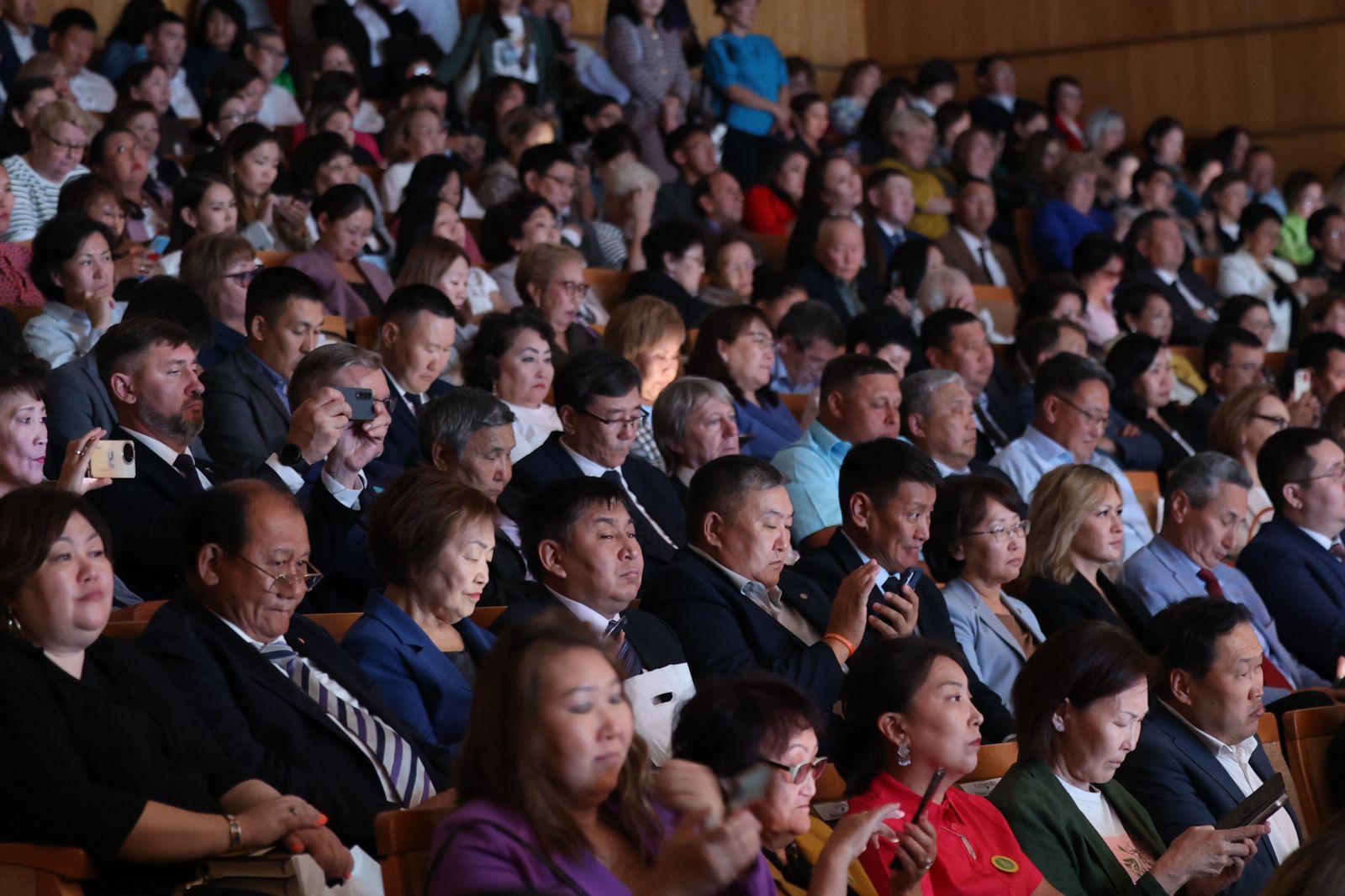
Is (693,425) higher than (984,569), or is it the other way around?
(693,425)

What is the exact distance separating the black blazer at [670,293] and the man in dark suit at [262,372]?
5.54 feet

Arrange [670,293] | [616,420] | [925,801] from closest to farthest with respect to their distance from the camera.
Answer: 1. [925,801]
2. [616,420]
3. [670,293]

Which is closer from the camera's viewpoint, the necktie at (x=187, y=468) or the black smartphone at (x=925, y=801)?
the black smartphone at (x=925, y=801)

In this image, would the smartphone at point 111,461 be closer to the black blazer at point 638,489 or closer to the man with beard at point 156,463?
the man with beard at point 156,463

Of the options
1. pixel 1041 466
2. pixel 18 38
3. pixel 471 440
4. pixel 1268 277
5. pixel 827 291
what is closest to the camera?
pixel 471 440

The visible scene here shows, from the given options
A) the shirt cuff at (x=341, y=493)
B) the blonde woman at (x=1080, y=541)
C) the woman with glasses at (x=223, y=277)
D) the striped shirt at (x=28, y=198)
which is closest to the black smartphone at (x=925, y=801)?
the shirt cuff at (x=341, y=493)

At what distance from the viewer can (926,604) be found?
3217mm

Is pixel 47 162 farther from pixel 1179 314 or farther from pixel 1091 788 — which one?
pixel 1179 314

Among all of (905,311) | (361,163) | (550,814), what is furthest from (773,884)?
(361,163)

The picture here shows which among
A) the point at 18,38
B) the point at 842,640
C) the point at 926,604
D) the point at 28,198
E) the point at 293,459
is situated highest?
the point at 18,38

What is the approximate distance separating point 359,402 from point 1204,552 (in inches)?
78.5

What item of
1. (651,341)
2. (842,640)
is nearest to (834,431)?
(651,341)

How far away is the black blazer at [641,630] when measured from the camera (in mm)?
2703

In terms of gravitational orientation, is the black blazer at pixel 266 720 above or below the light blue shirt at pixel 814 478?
above
